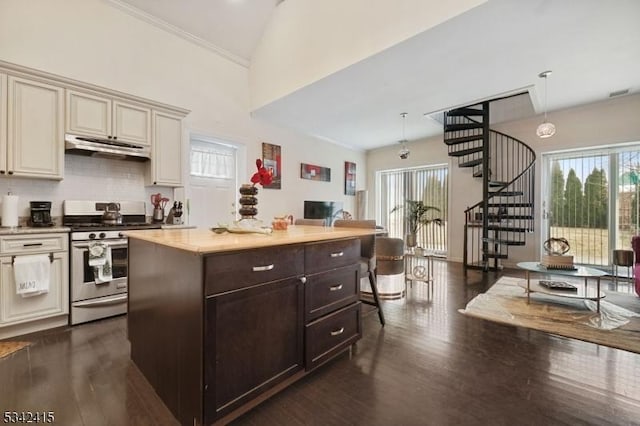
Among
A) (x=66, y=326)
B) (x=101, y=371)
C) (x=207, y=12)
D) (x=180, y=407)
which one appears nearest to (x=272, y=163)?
(x=207, y=12)

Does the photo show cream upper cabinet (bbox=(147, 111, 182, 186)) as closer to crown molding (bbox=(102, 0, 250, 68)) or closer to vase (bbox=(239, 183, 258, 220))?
crown molding (bbox=(102, 0, 250, 68))

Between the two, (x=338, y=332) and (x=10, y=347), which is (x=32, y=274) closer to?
(x=10, y=347)

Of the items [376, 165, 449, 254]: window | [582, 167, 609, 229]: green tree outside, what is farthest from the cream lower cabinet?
[582, 167, 609, 229]: green tree outside

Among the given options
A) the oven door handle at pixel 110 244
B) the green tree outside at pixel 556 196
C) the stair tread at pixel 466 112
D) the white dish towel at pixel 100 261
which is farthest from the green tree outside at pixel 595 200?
the white dish towel at pixel 100 261

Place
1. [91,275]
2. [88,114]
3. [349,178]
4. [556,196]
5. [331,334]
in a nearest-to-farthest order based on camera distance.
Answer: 1. [331,334]
2. [91,275]
3. [88,114]
4. [556,196]
5. [349,178]

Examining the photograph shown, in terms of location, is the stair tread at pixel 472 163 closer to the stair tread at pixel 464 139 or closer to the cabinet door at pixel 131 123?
the stair tread at pixel 464 139

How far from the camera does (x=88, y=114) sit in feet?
9.48

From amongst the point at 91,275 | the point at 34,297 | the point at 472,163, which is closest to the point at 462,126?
the point at 472,163

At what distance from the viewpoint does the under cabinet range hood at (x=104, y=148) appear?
9.21 ft

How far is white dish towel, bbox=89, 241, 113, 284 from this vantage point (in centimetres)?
269

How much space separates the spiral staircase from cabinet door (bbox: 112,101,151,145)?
5.04 metres

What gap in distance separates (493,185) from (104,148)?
6156 mm

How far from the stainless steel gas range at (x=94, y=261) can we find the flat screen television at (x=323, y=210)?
11.0 ft

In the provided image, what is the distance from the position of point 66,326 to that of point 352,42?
4.22 meters
